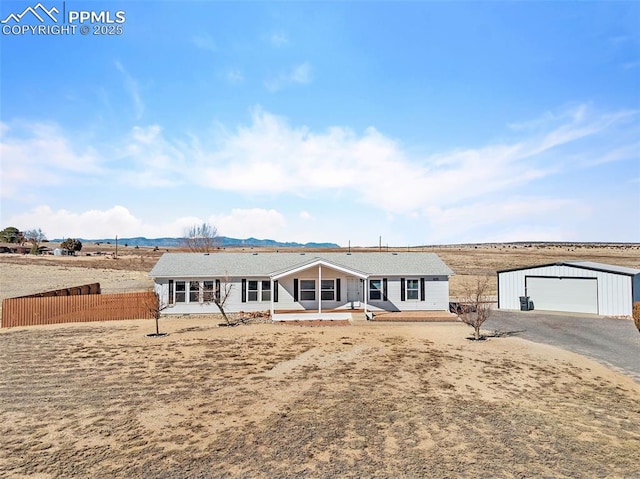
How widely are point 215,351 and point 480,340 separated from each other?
12.5 metres

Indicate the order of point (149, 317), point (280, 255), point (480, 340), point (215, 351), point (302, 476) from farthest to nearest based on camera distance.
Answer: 1. point (280, 255)
2. point (149, 317)
3. point (480, 340)
4. point (215, 351)
5. point (302, 476)

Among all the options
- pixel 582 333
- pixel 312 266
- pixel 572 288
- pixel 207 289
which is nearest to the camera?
pixel 582 333

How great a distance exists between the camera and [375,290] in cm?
2700

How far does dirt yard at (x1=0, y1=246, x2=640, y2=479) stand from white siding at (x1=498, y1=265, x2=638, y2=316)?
1290 cm

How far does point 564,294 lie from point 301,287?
63.2 feet

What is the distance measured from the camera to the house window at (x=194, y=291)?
26.3 meters

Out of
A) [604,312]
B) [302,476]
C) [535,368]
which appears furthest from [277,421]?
[604,312]

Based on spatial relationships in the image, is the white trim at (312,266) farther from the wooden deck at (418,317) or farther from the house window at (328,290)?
the wooden deck at (418,317)

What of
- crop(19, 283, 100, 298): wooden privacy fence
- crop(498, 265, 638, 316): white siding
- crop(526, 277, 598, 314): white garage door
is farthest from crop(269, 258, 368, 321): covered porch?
crop(19, 283, 100, 298): wooden privacy fence

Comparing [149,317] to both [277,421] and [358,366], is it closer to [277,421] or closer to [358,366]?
[358,366]

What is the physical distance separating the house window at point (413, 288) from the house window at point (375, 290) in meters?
1.97

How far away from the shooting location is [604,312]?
2664 cm

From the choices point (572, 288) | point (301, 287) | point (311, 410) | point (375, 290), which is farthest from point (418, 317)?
point (311, 410)

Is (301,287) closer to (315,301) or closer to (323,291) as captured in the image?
(315,301)
